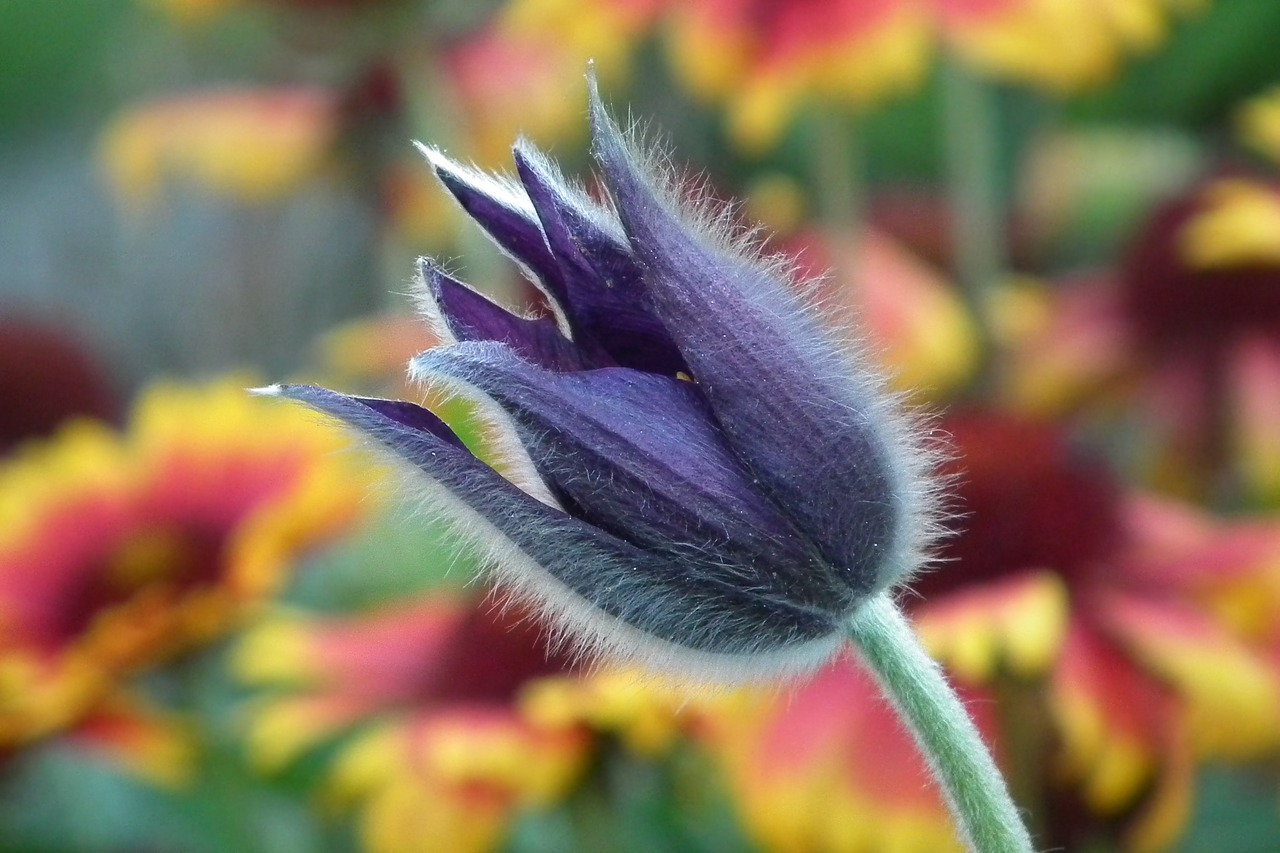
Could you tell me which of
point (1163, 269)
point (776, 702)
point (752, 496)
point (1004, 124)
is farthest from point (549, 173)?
point (1004, 124)

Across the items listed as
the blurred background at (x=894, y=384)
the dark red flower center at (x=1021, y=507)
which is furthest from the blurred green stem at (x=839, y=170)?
the dark red flower center at (x=1021, y=507)

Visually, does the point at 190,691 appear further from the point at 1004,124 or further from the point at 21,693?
the point at 1004,124

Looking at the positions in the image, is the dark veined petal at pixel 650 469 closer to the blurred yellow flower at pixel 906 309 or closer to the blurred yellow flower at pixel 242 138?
the blurred yellow flower at pixel 906 309

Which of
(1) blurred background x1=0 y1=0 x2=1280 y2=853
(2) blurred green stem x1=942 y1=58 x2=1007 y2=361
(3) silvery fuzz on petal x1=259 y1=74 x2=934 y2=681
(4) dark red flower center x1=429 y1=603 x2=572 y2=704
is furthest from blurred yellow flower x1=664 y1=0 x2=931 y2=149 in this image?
(3) silvery fuzz on petal x1=259 y1=74 x2=934 y2=681

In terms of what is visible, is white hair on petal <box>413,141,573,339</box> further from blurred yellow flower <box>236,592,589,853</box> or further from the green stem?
blurred yellow flower <box>236,592,589,853</box>

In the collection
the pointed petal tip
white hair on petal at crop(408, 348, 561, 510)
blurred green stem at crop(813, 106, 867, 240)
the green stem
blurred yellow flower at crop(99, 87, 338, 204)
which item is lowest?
the green stem

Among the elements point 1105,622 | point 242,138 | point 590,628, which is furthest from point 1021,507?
point 242,138

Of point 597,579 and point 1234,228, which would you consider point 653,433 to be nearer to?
point 597,579
